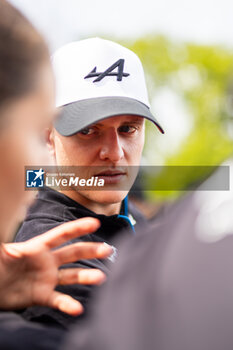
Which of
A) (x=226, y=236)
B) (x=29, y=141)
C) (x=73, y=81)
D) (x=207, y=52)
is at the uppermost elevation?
(x=207, y=52)

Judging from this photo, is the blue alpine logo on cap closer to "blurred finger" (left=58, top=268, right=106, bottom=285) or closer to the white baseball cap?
the white baseball cap

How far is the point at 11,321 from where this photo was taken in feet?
3.76

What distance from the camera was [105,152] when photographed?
191cm

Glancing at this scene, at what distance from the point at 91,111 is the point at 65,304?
925 mm

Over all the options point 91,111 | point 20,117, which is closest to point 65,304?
point 20,117

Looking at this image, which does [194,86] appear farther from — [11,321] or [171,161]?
[11,321]

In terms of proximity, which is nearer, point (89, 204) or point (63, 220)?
point (63, 220)

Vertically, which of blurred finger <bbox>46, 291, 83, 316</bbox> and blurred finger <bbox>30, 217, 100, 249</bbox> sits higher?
blurred finger <bbox>30, 217, 100, 249</bbox>

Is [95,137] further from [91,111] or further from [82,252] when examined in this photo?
[82,252]

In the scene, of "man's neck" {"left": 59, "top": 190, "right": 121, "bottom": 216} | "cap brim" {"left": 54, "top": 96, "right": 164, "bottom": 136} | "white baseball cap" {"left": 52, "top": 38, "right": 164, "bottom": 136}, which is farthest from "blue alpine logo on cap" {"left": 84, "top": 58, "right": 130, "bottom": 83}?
"man's neck" {"left": 59, "top": 190, "right": 121, "bottom": 216}

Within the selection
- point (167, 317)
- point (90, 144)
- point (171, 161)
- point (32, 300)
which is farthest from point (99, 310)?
point (171, 161)

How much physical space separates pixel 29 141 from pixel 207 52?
88.6 ft

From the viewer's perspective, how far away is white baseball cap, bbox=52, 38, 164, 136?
196 cm

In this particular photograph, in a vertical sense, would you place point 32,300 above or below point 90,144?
below
